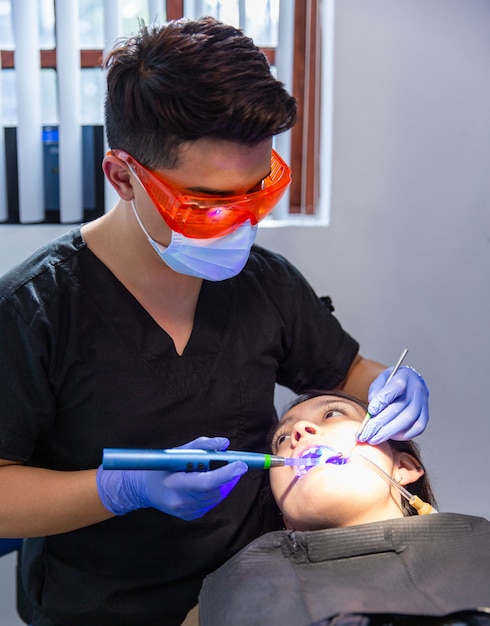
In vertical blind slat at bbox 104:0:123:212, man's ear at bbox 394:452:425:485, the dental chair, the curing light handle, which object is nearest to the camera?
the curing light handle

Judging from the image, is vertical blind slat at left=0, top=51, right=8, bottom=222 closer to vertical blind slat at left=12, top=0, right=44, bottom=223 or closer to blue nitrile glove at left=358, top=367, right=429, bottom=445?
vertical blind slat at left=12, top=0, right=44, bottom=223

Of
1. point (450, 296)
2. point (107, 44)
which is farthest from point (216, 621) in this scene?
point (107, 44)

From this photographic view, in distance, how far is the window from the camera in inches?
80.6

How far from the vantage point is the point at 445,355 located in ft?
7.33

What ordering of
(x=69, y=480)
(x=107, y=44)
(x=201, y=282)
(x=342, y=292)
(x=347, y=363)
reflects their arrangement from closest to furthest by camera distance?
(x=69, y=480) → (x=201, y=282) → (x=347, y=363) → (x=107, y=44) → (x=342, y=292)

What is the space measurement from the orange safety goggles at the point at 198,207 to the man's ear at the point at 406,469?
1.98 feet

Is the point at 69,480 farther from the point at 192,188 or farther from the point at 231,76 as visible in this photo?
the point at 231,76

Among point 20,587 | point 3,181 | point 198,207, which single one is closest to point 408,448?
point 198,207

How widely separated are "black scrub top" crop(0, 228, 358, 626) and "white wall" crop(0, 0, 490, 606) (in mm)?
700

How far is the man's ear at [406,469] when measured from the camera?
57.8 inches

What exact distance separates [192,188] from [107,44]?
1023 mm

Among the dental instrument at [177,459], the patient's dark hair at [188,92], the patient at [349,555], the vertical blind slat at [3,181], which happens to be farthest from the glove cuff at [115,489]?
the vertical blind slat at [3,181]

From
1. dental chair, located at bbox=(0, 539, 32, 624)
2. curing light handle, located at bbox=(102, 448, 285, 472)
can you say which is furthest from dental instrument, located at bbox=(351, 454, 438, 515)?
dental chair, located at bbox=(0, 539, 32, 624)

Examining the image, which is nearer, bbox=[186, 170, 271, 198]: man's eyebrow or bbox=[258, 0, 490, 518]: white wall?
bbox=[186, 170, 271, 198]: man's eyebrow
